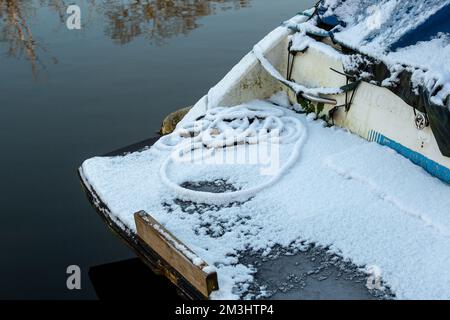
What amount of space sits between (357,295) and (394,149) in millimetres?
1628

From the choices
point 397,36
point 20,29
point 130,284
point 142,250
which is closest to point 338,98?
point 397,36

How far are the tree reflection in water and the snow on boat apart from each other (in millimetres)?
6888

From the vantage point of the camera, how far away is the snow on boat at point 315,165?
338 cm

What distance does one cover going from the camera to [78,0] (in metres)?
12.8

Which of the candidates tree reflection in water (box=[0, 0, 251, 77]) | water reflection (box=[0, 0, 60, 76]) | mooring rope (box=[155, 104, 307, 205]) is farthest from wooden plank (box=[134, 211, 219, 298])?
tree reflection in water (box=[0, 0, 251, 77])

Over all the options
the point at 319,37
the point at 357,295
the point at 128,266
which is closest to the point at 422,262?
the point at 357,295

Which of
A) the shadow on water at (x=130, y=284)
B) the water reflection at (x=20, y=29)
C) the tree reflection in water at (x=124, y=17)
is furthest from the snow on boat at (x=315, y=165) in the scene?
the tree reflection in water at (x=124, y=17)

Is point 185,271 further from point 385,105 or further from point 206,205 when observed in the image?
point 385,105

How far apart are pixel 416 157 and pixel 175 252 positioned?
2137 mm

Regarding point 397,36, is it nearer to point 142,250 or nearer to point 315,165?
point 315,165

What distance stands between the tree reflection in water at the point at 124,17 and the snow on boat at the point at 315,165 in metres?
6.89

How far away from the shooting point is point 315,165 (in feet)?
14.0

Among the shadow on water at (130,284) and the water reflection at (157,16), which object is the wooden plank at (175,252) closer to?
the shadow on water at (130,284)
